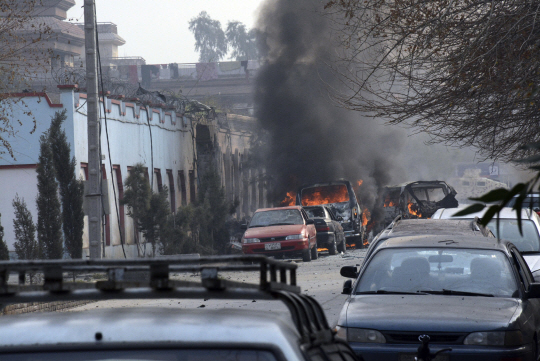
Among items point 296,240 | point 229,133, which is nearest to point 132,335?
point 296,240

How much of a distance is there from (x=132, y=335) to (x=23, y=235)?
17872 mm

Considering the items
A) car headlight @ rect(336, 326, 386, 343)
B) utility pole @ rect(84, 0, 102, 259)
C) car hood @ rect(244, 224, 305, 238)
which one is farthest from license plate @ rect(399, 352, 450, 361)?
car hood @ rect(244, 224, 305, 238)

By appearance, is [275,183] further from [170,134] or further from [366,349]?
[366,349]

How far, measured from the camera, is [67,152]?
2045 cm

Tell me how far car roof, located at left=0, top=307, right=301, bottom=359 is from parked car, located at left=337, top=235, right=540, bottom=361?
11.2ft

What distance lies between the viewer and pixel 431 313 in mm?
5629

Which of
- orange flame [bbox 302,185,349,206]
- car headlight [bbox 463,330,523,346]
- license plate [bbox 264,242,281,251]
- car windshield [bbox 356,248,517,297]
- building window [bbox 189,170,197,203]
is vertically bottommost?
car headlight [bbox 463,330,523,346]

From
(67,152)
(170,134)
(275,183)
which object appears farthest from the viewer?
(275,183)

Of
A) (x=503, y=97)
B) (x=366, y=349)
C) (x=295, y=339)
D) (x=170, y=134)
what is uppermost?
(x=170, y=134)

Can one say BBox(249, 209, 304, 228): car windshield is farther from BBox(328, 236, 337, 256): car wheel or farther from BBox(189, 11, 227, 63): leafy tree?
BBox(189, 11, 227, 63): leafy tree

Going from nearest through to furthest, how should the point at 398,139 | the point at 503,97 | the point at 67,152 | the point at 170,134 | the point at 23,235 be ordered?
the point at 503,97 → the point at 23,235 → the point at 67,152 → the point at 170,134 → the point at 398,139

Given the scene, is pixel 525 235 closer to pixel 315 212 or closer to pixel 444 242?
pixel 444 242

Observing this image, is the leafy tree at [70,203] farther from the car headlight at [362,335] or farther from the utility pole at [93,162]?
the car headlight at [362,335]

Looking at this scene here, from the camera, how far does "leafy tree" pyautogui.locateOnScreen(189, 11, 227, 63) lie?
→ 339 ft
